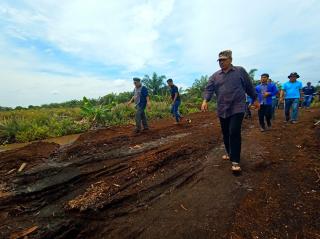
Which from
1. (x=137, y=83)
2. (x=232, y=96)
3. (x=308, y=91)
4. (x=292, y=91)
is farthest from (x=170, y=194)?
(x=308, y=91)

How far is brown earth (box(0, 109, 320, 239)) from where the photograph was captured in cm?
329

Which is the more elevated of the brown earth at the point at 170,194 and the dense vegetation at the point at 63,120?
the dense vegetation at the point at 63,120

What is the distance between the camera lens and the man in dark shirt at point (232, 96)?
190 inches

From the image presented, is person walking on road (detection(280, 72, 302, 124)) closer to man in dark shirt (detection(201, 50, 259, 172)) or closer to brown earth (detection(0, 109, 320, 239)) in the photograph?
brown earth (detection(0, 109, 320, 239))

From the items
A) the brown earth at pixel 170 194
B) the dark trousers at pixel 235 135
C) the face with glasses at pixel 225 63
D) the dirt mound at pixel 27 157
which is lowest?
the brown earth at pixel 170 194

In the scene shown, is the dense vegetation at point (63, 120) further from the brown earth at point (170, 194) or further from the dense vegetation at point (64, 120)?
the brown earth at point (170, 194)

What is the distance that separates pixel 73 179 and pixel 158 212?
2.30 meters

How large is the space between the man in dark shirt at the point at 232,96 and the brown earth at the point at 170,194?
483 mm

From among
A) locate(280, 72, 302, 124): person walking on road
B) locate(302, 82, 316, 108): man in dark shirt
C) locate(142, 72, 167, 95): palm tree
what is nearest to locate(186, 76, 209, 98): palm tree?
locate(142, 72, 167, 95): palm tree

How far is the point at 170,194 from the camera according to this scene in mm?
4215

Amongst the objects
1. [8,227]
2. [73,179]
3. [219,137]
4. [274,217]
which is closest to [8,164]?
[73,179]

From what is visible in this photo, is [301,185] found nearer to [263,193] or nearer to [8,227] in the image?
[263,193]

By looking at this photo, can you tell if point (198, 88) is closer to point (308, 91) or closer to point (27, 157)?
point (308, 91)

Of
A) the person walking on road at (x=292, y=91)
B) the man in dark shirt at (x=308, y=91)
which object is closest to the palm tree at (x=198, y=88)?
the man in dark shirt at (x=308, y=91)
